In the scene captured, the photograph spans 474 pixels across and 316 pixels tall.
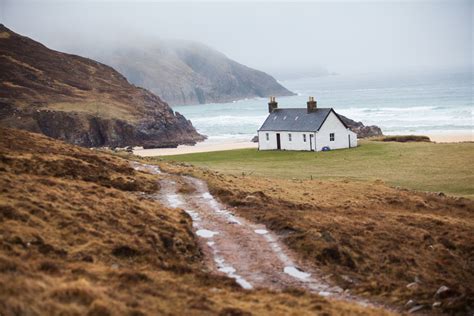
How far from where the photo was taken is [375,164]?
54.8 meters

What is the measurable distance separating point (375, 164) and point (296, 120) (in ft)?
66.4

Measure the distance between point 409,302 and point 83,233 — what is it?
10.3 meters

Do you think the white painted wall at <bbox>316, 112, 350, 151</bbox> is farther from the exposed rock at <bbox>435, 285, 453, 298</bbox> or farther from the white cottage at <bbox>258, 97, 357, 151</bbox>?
the exposed rock at <bbox>435, 285, 453, 298</bbox>

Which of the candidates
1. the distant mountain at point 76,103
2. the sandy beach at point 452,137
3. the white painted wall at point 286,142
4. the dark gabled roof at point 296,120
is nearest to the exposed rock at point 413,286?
the dark gabled roof at point 296,120

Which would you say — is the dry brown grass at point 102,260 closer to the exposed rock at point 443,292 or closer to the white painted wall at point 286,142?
the exposed rock at point 443,292

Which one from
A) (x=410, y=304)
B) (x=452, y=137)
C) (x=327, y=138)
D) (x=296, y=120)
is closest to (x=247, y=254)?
(x=410, y=304)

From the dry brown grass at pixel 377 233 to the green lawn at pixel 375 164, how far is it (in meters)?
7.65

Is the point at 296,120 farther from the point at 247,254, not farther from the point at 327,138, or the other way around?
the point at 247,254

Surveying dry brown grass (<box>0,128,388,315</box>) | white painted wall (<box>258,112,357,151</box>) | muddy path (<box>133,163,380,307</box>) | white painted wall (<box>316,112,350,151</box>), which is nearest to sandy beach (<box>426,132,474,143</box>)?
white painted wall (<box>258,112,357,151</box>)

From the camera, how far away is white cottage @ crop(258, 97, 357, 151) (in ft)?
231

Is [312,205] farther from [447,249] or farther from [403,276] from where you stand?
[403,276]

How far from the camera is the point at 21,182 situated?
24.0m

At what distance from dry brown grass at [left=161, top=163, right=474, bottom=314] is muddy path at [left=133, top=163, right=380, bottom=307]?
633 mm

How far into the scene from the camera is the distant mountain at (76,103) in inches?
3866
